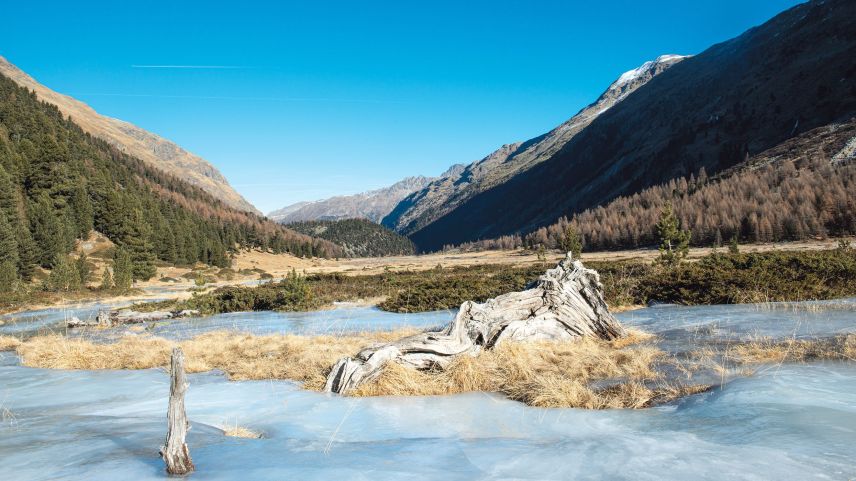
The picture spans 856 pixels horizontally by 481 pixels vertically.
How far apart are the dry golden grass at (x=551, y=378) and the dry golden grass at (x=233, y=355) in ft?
6.57

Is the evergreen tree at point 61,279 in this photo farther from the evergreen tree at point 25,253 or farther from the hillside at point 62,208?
the evergreen tree at point 25,253

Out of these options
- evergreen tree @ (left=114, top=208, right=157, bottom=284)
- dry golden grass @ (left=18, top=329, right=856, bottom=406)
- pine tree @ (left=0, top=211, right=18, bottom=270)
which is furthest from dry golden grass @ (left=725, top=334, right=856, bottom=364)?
evergreen tree @ (left=114, top=208, right=157, bottom=284)

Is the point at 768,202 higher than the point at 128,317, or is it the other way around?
the point at 768,202

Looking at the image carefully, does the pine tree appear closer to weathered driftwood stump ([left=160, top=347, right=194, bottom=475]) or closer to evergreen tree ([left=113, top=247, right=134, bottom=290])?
evergreen tree ([left=113, top=247, right=134, bottom=290])

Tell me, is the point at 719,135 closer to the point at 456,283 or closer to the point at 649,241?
the point at 649,241

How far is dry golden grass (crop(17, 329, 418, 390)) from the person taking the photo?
1017 centimetres

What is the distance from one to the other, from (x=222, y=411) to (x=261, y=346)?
616cm

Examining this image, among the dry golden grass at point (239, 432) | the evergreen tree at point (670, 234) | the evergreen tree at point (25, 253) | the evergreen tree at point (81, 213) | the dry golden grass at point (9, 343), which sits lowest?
the dry golden grass at point (239, 432)

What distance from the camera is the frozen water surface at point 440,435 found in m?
4.10

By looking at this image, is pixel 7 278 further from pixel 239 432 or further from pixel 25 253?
pixel 239 432

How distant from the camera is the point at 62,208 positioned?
221 ft

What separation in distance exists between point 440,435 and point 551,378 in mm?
2580

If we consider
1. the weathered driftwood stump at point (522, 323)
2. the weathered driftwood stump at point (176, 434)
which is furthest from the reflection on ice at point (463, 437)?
the weathered driftwood stump at point (522, 323)

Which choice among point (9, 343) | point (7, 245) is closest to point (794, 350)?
point (9, 343)
